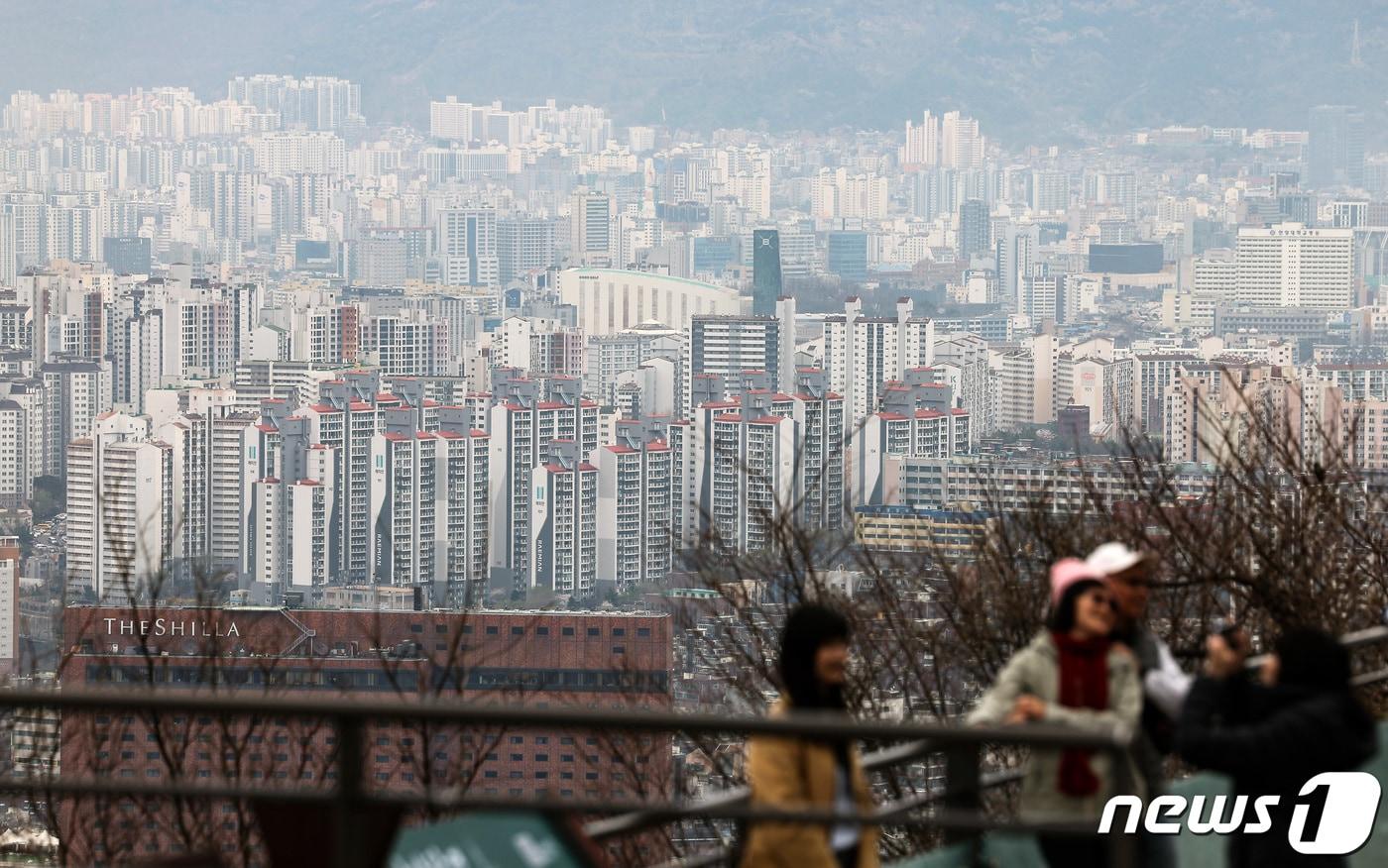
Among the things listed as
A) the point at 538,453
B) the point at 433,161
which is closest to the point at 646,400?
the point at 538,453

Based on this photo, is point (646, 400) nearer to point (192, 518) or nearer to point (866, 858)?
point (192, 518)

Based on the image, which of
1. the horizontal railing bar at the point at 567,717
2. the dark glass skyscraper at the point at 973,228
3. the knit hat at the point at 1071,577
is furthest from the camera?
the dark glass skyscraper at the point at 973,228

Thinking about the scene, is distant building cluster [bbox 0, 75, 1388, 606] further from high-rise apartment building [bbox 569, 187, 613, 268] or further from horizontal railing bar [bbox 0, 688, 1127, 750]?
horizontal railing bar [bbox 0, 688, 1127, 750]

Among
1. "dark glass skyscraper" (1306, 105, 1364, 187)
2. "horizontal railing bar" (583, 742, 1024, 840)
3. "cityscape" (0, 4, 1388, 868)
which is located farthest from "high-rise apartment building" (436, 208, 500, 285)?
"horizontal railing bar" (583, 742, 1024, 840)

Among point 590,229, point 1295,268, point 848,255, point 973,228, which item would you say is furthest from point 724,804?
point 973,228

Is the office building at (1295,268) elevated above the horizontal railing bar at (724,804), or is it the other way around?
the office building at (1295,268)
